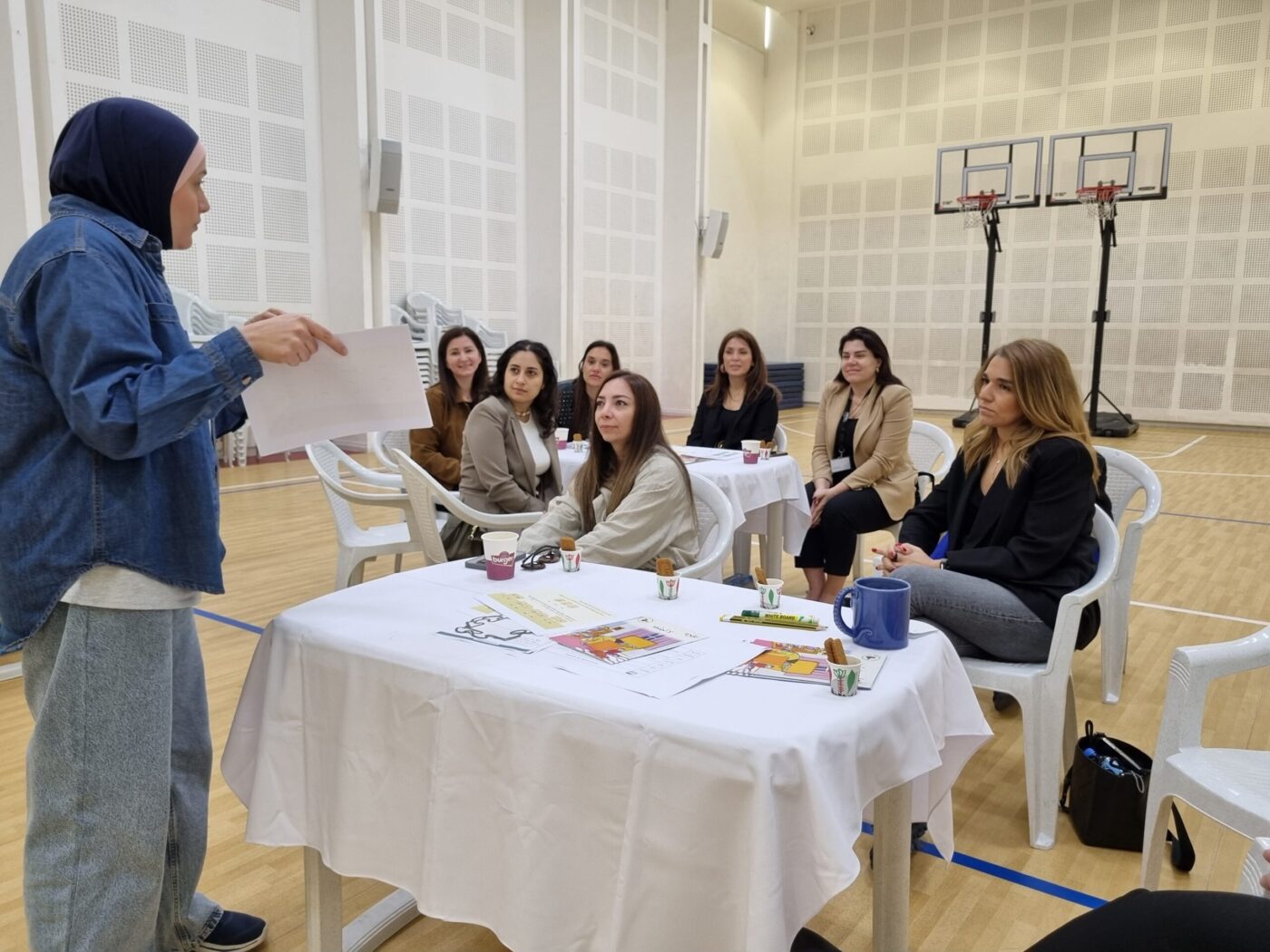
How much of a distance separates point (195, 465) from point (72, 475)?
0.19 meters

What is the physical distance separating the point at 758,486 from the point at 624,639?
2.82 metres

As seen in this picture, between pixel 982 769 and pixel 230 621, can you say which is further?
pixel 230 621

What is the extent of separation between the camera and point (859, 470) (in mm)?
4723

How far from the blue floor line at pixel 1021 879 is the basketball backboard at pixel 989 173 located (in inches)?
505

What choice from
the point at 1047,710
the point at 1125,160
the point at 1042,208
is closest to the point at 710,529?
the point at 1047,710

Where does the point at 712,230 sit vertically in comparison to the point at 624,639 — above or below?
above

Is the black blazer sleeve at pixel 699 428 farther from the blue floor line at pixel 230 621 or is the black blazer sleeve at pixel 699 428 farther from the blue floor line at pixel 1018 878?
the blue floor line at pixel 1018 878

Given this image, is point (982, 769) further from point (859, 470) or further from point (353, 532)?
point (353, 532)

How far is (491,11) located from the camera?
450 inches

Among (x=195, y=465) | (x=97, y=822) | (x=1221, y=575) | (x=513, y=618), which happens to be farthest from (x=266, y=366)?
(x=1221, y=575)

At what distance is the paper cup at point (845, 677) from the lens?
1560mm

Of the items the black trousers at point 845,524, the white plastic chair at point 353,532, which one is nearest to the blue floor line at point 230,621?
the white plastic chair at point 353,532

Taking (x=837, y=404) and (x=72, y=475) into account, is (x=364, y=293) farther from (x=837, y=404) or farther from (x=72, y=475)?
(x=72, y=475)

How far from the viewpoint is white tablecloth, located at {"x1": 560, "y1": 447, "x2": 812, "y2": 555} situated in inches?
175
